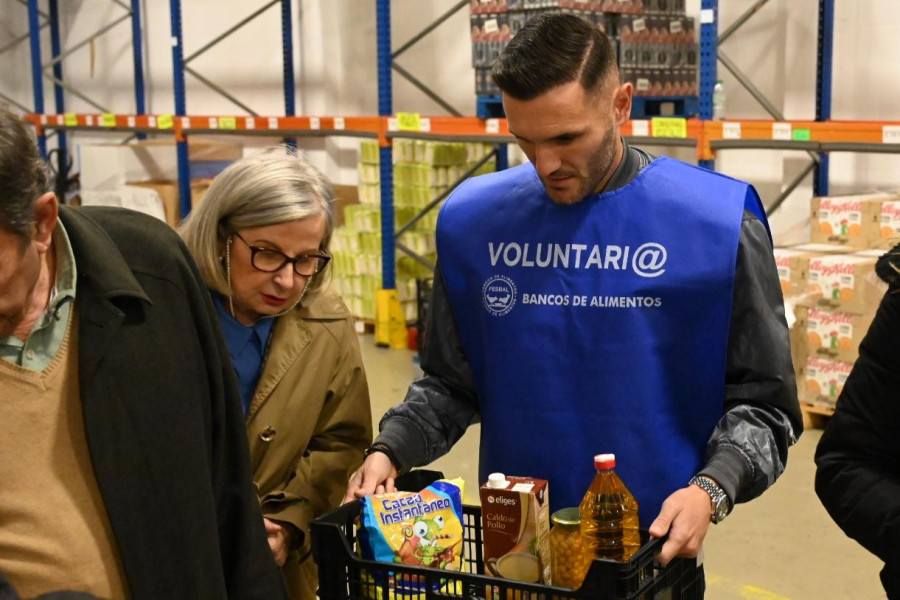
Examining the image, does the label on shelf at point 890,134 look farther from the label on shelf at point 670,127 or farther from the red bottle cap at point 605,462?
the red bottle cap at point 605,462

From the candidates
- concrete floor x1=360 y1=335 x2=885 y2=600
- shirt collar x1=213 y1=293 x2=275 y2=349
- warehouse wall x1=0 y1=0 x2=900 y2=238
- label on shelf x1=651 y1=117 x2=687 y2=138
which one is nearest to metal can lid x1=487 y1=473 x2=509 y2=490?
shirt collar x1=213 y1=293 x2=275 y2=349

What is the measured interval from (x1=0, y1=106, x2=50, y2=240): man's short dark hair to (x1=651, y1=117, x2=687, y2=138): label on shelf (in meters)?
4.59

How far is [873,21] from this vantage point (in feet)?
20.5

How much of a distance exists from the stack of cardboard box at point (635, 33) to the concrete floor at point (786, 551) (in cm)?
219

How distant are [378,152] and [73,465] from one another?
21.6 ft

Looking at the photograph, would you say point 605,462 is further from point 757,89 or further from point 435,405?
point 757,89

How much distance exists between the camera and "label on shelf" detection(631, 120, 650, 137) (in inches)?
227

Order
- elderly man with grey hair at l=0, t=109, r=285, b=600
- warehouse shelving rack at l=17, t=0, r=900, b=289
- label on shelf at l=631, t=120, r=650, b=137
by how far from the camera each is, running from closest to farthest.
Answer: elderly man with grey hair at l=0, t=109, r=285, b=600, warehouse shelving rack at l=17, t=0, r=900, b=289, label on shelf at l=631, t=120, r=650, b=137

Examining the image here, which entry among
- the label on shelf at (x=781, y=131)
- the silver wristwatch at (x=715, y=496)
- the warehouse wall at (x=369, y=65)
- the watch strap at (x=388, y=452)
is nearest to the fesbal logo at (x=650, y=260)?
the silver wristwatch at (x=715, y=496)

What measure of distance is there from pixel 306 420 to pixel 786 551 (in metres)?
2.60

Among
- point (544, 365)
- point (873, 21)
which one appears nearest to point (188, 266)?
point (544, 365)

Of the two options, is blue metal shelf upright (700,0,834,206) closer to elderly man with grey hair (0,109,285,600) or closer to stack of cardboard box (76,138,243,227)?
elderly man with grey hair (0,109,285,600)

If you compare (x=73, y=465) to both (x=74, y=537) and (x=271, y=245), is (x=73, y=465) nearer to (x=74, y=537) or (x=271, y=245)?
(x=74, y=537)

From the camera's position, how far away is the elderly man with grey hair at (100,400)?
149cm
